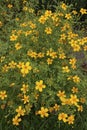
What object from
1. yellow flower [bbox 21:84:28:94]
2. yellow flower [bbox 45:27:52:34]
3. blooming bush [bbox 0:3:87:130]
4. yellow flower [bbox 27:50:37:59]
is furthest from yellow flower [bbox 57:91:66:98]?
yellow flower [bbox 45:27:52:34]

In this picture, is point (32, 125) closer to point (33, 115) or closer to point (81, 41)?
point (33, 115)

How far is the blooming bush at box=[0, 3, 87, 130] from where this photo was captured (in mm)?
3486

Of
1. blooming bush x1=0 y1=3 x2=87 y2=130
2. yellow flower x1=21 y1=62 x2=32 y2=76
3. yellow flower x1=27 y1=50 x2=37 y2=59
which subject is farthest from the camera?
yellow flower x1=27 y1=50 x2=37 y2=59

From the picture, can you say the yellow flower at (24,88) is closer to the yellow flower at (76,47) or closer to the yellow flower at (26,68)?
the yellow flower at (26,68)

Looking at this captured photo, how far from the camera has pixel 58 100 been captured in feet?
12.0

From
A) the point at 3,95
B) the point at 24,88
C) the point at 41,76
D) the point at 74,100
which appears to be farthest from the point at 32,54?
the point at 74,100

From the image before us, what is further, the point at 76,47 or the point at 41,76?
the point at 76,47

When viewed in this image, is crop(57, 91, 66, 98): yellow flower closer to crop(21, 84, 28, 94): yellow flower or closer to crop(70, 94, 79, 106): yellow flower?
crop(70, 94, 79, 106): yellow flower

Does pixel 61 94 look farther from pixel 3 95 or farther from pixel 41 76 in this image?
pixel 3 95

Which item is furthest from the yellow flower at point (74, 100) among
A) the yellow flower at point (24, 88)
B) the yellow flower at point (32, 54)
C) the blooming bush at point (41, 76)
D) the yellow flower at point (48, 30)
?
the yellow flower at point (48, 30)

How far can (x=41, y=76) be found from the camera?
11.6 ft

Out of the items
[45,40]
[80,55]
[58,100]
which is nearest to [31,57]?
[45,40]

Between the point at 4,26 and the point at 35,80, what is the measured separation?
1605 millimetres

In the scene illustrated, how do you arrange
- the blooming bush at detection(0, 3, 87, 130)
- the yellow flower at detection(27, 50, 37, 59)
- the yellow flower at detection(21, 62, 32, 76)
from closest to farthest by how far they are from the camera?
the yellow flower at detection(21, 62, 32, 76) → the blooming bush at detection(0, 3, 87, 130) → the yellow flower at detection(27, 50, 37, 59)
